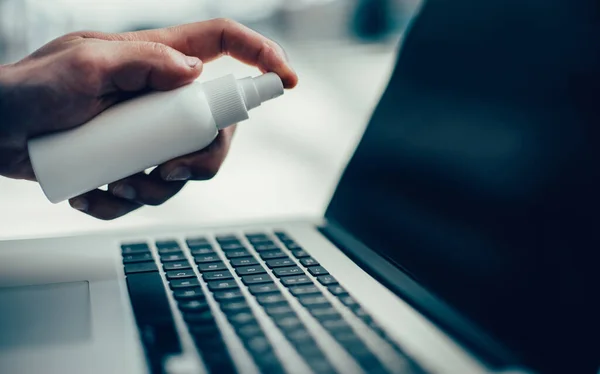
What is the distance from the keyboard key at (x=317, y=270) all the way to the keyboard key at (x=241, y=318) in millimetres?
80

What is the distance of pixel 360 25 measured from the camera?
257 centimetres

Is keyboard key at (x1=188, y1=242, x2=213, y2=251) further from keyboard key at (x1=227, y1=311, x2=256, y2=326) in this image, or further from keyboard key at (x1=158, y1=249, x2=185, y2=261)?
keyboard key at (x1=227, y1=311, x2=256, y2=326)

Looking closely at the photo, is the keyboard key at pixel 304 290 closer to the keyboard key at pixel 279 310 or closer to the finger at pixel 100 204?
the keyboard key at pixel 279 310

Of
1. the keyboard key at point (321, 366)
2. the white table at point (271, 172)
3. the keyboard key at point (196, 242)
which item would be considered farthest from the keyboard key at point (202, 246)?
the keyboard key at point (321, 366)

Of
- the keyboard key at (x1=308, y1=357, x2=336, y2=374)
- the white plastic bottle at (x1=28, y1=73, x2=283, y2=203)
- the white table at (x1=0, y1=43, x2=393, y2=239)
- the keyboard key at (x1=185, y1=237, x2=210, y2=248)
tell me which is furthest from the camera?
the white table at (x1=0, y1=43, x2=393, y2=239)

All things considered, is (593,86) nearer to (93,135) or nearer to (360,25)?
(93,135)

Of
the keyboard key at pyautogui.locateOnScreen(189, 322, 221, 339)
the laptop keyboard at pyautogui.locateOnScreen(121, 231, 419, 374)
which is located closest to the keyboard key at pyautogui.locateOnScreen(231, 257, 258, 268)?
the laptop keyboard at pyautogui.locateOnScreen(121, 231, 419, 374)

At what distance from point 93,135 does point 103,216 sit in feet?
0.58

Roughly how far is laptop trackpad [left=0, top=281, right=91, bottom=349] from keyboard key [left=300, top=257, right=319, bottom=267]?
0.14m

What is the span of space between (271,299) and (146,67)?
165 millimetres

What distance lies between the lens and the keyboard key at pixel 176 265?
41cm

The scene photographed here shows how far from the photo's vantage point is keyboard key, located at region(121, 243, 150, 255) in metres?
0.45

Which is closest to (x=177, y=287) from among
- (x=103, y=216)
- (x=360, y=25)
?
(x=103, y=216)

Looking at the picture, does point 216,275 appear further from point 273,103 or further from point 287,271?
point 273,103
